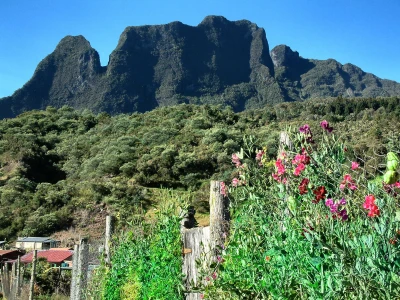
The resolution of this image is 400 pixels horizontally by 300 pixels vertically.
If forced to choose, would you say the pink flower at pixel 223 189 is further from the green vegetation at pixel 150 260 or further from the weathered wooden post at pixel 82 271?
the weathered wooden post at pixel 82 271

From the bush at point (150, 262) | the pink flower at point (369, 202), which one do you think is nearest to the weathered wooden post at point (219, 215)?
the bush at point (150, 262)

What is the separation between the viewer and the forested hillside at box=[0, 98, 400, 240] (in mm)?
21828

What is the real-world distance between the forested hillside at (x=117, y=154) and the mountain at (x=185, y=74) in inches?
2862

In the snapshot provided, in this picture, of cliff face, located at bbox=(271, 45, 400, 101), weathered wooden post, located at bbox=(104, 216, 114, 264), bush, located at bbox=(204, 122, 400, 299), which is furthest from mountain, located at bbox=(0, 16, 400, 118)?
bush, located at bbox=(204, 122, 400, 299)

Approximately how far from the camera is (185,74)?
136500 mm

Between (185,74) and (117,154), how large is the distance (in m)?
108

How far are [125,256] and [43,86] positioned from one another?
5031 inches

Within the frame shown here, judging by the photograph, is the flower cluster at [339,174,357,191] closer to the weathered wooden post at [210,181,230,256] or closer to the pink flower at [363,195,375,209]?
the pink flower at [363,195,375,209]

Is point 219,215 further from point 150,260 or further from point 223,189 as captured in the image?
point 150,260

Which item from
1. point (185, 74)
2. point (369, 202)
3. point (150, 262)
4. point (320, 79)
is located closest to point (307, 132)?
point (369, 202)

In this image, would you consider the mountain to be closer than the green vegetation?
No

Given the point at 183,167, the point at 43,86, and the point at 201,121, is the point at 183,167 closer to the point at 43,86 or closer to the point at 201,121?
the point at 201,121

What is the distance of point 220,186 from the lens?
11.7 feet

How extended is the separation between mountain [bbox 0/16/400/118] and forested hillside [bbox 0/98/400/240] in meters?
Answer: 72.7
